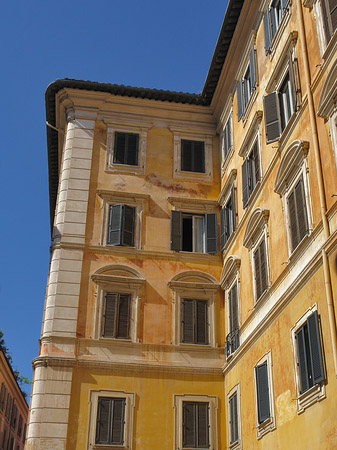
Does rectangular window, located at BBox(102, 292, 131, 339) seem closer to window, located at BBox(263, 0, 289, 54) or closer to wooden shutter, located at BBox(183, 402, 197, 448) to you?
wooden shutter, located at BBox(183, 402, 197, 448)

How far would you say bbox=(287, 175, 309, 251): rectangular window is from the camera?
1257cm

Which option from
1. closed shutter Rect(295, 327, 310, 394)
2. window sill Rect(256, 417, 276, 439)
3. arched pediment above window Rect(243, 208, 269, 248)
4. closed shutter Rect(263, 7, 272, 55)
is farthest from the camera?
closed shutter Rect(263, 7, 272, 55)

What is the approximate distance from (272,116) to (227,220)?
5.09 m

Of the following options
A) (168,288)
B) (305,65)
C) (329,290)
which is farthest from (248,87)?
(329,290)

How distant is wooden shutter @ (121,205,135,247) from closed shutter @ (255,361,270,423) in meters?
7.05

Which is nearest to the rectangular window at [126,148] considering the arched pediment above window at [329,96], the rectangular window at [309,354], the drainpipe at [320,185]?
the drainpipe at [320,185]

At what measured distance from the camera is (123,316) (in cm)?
1873

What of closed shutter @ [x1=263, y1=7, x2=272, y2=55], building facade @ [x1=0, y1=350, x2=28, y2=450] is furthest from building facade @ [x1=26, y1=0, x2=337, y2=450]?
building facade @ [x1=0, y1=350, x2=28, y2=450]

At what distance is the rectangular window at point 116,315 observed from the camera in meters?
18.5

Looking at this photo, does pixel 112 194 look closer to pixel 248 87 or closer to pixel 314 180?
pixel 248 87

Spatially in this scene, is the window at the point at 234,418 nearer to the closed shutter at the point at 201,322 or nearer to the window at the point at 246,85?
the closed shutter at the point at 201,322

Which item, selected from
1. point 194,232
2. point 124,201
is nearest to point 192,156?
point 194,232

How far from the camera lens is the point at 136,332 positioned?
60.8 ft

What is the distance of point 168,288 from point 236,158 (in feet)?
15.5
